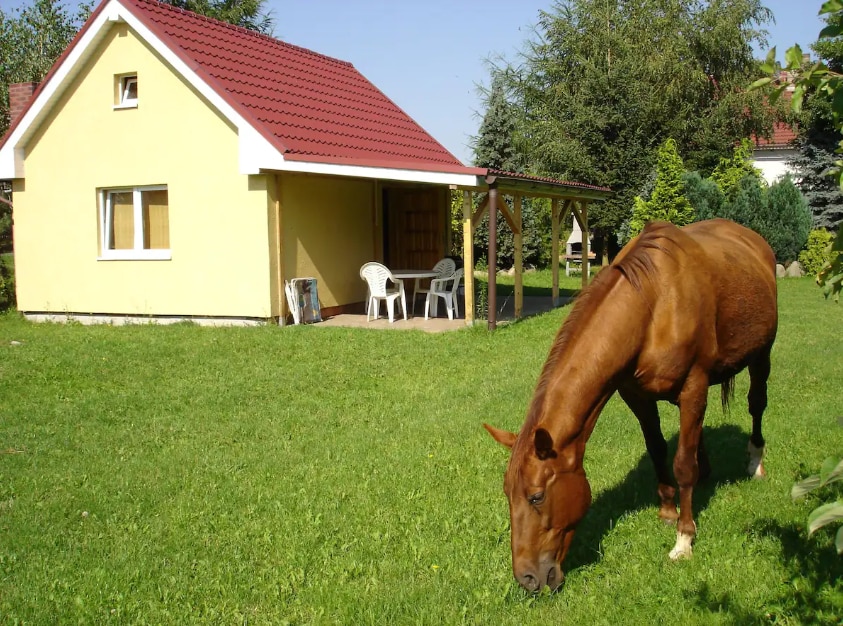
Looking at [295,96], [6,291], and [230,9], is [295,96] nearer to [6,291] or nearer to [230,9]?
[6,291]

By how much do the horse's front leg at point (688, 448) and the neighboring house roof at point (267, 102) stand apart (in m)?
7.11

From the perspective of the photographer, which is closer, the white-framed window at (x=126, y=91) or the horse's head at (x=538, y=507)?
the horse's head at (x=538, y=507)

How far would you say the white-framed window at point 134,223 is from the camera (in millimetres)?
13328

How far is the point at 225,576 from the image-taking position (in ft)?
12.4

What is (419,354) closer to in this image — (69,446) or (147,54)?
(69,446)

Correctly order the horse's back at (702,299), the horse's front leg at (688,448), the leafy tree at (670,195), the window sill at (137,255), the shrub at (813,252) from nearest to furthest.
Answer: the horse's back at (702,299) < the horse's front leg at (688,448) < the window sill at (137,255) < the shrub at (813,252) < the leafy tree at (670,195)

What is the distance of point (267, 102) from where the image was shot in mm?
12945

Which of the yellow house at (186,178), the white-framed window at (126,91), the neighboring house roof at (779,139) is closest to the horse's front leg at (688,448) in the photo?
the yellow house at (186,178)

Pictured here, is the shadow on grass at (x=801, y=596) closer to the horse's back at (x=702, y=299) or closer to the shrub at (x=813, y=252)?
the horse's back at (x=702, y=299)

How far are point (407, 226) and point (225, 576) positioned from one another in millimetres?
12546

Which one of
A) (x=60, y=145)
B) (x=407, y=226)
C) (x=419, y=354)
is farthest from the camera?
(x=407, y=226)

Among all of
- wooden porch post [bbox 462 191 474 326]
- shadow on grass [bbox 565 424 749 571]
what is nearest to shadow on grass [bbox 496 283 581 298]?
wooden porch post [bbox 462 191 474 326]

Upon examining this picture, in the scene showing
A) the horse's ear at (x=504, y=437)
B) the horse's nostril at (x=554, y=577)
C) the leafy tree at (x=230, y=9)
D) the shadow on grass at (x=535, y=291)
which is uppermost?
the leafy tree at (x=230, y=9)

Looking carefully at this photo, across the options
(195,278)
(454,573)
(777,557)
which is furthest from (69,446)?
(195,278)
